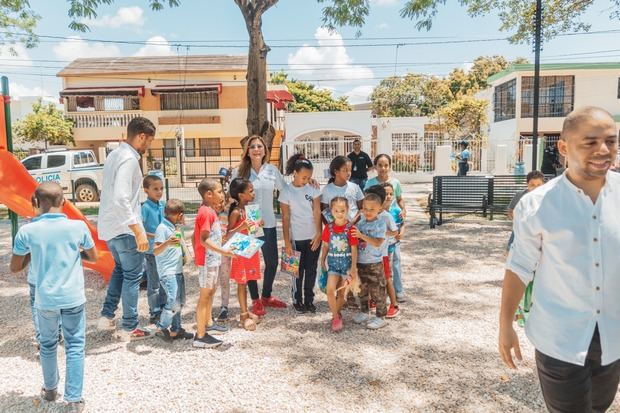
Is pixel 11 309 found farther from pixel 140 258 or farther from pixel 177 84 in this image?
pixel 177 84

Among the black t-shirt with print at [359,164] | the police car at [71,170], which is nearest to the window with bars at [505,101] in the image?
the black t-shirt with print at [359,164]

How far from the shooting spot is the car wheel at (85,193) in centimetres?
1666

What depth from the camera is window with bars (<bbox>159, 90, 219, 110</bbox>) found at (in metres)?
29.4

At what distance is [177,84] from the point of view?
29359 millimetres

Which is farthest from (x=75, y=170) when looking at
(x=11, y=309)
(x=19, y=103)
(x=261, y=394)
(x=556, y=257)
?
(x=19, y=103)

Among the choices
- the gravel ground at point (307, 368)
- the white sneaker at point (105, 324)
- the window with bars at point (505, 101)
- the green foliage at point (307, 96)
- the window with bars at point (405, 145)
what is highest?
the green foliage at point (307, 96)

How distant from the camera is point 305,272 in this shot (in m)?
5.17

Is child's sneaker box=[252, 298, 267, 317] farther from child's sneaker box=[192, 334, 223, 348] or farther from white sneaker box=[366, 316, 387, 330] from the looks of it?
white sneaker box=[366, 316, 387, 330]

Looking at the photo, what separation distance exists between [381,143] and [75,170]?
12841 mm

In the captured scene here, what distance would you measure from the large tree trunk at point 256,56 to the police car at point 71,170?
910cm

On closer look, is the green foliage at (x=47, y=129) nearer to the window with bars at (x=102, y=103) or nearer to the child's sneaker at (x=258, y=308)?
the window with bars at (x=102, y=103)

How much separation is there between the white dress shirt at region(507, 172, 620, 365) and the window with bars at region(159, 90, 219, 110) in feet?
94.4

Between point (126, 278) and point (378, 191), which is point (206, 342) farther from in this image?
point (378, 191)

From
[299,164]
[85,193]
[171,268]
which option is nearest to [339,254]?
[299,164]
